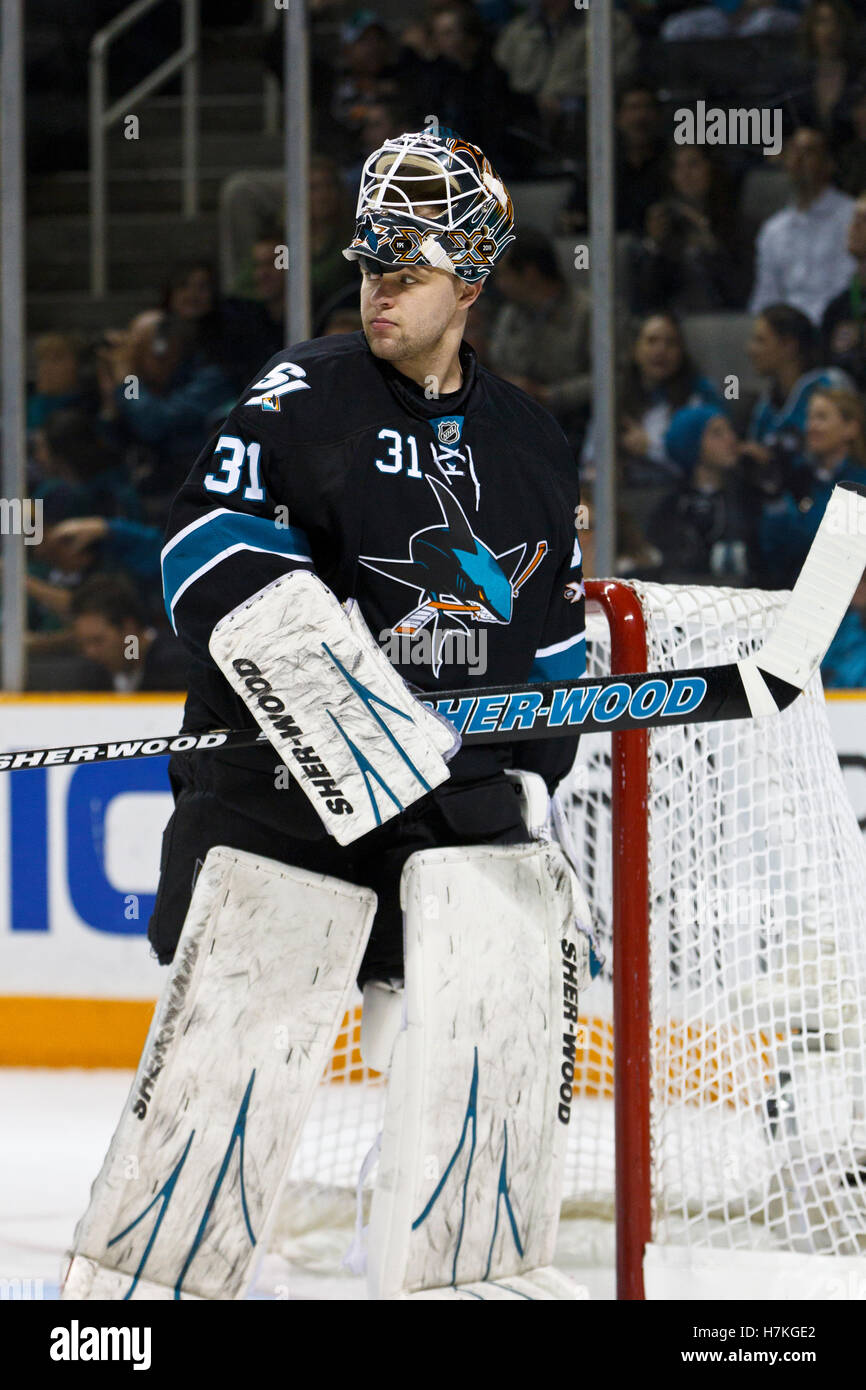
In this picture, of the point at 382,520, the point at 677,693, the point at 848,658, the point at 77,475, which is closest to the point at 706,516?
the point at 848,658

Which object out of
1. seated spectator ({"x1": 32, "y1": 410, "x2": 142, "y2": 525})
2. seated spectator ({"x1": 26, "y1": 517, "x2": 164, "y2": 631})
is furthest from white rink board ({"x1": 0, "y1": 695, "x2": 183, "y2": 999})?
seated spectator ({"x1": 32, "y1": 410, "x2": 142, "y2": 525})

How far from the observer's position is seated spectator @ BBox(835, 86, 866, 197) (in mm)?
3924

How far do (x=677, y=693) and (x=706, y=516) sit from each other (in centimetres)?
194

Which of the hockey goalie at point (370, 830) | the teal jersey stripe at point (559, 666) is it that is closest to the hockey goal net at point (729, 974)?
the teal jersey stripe at point (559, 666)

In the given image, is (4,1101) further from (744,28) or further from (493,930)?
(744,28)

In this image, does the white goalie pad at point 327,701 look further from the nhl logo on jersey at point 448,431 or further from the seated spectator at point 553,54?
the seated spectator at point 553,54

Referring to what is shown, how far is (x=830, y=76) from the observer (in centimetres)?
395

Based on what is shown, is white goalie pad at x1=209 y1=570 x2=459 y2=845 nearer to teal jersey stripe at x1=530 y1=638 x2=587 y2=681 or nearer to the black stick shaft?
the black stick shaft

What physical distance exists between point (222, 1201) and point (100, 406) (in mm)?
2577

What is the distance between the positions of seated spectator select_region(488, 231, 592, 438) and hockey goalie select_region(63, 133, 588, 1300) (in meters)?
1.86

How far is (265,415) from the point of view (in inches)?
71.7

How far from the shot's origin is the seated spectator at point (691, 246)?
12.5 feet

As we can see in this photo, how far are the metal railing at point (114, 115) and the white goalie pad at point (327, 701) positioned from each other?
8.61 ft

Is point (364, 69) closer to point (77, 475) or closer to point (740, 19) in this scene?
point (740, 19)
